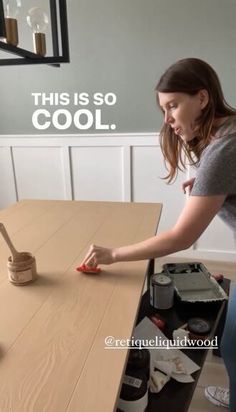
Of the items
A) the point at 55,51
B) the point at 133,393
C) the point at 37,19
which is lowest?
the point at 133,393

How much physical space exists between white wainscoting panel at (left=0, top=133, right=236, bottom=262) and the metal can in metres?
1.38

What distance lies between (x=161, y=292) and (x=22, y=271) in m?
0.59

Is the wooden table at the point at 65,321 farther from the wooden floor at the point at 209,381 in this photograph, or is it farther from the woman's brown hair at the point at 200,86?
the wooden floor at the point at 209,381

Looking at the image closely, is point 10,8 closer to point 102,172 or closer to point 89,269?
point 89,269

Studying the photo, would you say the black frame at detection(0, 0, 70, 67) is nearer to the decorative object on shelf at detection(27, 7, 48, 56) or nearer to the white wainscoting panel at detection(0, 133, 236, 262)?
the decorative object on shelf at detection(27, 7, 48, 56)

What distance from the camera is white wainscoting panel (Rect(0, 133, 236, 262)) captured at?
2.61 meters

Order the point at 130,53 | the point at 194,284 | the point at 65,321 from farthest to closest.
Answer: the point at 130,53 → the point at 194,284 → the point at 65,321

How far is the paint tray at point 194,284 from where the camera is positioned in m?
1.33

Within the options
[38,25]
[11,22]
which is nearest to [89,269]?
[11,22]

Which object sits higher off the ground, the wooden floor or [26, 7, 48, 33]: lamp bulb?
[26, 7, 48, 33]: lamp bulb

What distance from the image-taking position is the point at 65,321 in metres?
0.82

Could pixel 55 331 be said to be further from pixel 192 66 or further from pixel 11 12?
pixel 11 12

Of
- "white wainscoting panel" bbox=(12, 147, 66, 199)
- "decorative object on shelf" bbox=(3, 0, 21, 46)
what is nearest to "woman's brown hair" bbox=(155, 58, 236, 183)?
"decorative object on shelf" bbox=(3, 0, 21, 46)

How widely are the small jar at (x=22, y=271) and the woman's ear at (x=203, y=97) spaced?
669 millimetres
